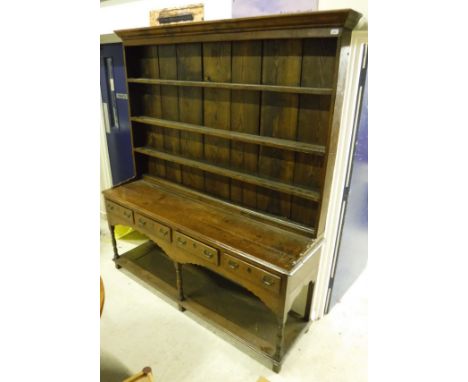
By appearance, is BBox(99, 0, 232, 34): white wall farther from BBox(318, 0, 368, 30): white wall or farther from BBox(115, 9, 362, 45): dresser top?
BBox(318, 0, 368, 30): white wall

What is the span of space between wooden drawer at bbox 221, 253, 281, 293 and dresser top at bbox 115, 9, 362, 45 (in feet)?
3.96

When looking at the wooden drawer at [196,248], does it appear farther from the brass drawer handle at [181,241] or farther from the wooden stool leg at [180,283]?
the wooden stool leg at [180,283]

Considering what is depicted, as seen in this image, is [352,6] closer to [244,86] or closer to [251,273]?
[244,86]

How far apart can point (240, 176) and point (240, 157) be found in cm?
15

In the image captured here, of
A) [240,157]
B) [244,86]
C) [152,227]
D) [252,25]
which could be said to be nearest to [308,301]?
[240,157]

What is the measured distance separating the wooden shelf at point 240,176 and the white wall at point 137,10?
2.98 ft

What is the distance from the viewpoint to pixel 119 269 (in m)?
2.72

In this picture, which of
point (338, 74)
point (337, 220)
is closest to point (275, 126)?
point (338, 74)

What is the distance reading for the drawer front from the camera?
202 cm

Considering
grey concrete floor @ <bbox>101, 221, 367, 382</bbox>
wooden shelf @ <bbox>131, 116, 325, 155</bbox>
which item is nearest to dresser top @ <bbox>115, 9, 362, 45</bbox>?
wooden shelf @ <bbox>131, 116, 325, 155</bbox>

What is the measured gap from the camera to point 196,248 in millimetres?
1861

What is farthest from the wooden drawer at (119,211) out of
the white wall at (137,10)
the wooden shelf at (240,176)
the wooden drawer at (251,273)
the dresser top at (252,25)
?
the white wall at (137,10)
